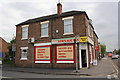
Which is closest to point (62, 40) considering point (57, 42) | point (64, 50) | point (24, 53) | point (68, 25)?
point (57, 42)

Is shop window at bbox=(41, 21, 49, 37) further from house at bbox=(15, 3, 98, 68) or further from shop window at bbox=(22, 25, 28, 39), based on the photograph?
shop window at bbox=(22, 25, 28, 39)

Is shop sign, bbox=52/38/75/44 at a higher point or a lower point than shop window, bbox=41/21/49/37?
lower

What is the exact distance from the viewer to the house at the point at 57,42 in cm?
1594

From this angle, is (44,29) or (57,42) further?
(44,29)

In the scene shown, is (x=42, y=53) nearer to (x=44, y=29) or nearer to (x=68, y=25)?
(x=44, y=29)

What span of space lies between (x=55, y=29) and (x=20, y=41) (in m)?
7.37

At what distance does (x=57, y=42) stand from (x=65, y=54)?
2009 mm

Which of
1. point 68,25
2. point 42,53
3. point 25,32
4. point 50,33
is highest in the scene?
point 68,25

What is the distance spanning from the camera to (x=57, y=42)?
17.2 meters

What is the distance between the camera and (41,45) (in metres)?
18.7

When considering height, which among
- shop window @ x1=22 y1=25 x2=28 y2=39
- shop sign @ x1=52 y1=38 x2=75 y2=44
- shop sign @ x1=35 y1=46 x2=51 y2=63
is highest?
shop window @ x1=22 y1=25 x2=28 y2=39

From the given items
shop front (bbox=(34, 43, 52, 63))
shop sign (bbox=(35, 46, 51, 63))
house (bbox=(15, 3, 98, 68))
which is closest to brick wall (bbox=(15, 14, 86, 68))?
house (bbox=(15, 3, 98, 68))

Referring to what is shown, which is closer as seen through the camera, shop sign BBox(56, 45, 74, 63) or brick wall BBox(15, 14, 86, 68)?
brick wall BBox(15, 14, 86, 68)

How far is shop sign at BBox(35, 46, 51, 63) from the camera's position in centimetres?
1804
